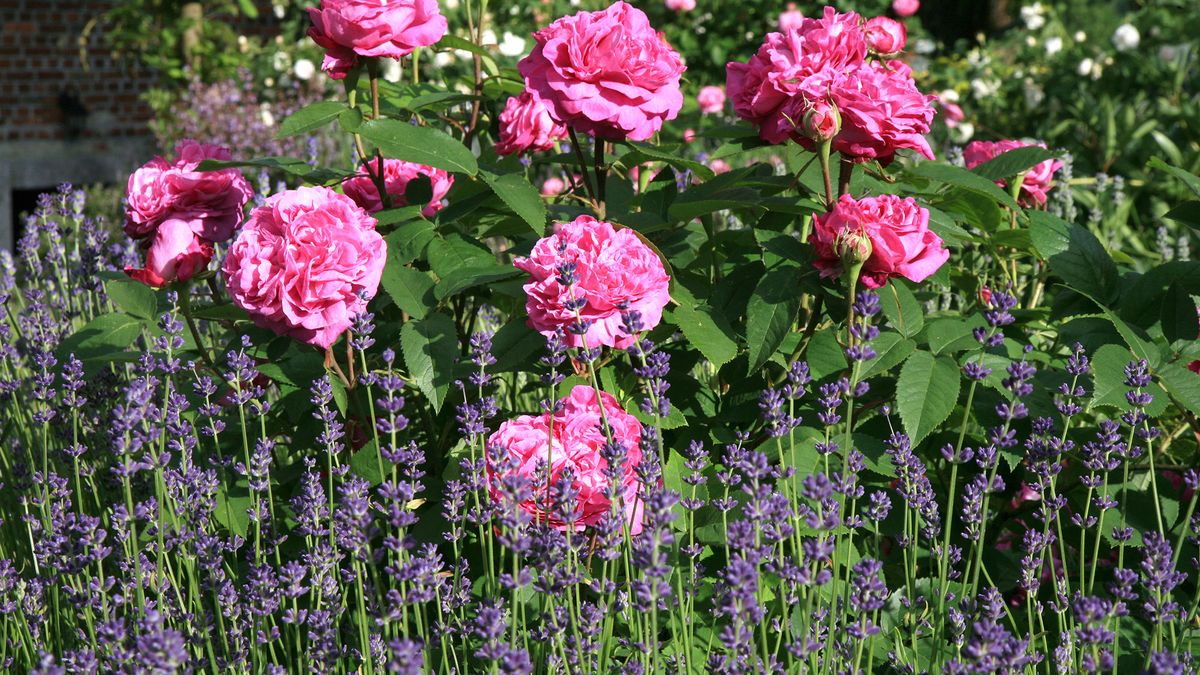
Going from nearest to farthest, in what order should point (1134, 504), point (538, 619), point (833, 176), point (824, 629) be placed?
1. point (824, 629)
2. point (538, 619)
3. point (1134, 504)
4. point (833, 176)

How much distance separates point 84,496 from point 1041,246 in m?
2.01

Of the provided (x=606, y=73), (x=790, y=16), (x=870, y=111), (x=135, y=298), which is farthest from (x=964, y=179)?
(x=790, y=16)

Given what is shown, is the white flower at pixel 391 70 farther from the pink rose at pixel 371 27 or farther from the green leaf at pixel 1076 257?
the green leaf at pixel 1076 257

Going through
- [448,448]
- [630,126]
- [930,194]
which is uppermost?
[630,126]

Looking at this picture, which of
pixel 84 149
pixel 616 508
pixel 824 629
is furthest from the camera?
pixel 84 149

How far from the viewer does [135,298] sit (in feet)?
7.02

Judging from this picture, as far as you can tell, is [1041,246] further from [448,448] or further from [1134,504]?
[448,448]

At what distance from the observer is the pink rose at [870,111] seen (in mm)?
1798

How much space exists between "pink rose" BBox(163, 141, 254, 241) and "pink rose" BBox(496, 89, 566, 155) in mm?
479

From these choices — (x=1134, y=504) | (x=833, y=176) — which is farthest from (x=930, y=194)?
(x=1134, y=504)

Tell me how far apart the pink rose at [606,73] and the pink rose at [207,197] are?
0.60 metres

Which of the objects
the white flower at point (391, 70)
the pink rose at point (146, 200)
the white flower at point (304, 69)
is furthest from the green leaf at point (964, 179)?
the white flower at point (304, 69)

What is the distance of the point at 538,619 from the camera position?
181 centimetres

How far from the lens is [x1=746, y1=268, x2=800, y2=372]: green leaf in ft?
5.89
